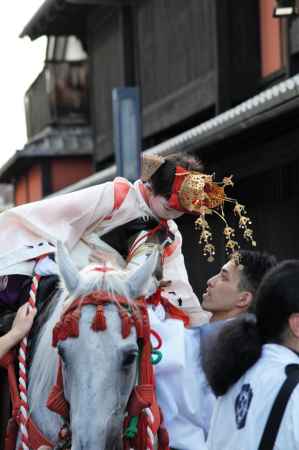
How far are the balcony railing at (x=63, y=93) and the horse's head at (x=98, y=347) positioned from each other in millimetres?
25344

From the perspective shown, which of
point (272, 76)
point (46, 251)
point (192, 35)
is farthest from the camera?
point (192, 35)

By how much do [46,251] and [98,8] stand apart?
19381 mm

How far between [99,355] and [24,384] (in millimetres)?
1048

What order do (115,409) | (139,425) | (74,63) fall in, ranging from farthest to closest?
1. (74,63)
2. (139,425)
3. (115,409)

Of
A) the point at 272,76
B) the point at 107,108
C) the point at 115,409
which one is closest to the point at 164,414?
the point at 115,409

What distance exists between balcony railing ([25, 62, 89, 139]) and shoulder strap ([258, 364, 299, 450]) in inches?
1036

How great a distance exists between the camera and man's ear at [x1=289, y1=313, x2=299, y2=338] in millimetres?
4941

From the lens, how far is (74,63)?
101ft

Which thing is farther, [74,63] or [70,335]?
[74,63]

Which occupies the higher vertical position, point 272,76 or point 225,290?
point 272,76

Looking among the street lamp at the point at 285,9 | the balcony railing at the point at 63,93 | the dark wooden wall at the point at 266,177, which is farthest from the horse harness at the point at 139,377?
the balcony railing at the point at 63,93

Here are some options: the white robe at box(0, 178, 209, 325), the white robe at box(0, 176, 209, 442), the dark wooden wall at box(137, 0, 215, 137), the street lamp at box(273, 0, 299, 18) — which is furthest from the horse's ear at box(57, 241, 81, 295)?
the dark wooden wall at box(137, 0, 215, 137)

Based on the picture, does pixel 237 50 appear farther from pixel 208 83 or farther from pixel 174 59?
pixel 174 59

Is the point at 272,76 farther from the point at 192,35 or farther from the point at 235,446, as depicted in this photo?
the point at 235,446
